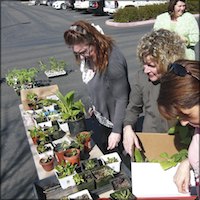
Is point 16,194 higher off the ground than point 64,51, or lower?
lower

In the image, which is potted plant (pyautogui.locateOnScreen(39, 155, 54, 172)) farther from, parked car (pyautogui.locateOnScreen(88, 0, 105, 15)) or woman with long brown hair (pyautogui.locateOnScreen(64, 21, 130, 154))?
parked car (pyautogui.locateOnScreen(88, 0, 105, 15))

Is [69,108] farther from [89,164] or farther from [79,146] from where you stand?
[89,164]

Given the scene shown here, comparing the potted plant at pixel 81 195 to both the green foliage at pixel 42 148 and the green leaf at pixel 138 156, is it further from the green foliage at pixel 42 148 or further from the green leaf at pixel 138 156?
the green foliage at pixel 42 148

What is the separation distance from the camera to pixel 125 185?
1.82 m

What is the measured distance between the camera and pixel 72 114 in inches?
101

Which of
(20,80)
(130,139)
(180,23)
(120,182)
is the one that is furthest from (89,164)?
(20,80)

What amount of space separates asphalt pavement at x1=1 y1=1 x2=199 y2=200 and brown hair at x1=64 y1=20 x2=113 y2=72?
150 cm

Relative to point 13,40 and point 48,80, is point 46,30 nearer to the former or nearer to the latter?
point 13,40

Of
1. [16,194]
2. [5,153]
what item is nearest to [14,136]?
[5,153]

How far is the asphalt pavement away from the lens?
124 inches

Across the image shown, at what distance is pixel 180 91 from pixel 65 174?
984 mm

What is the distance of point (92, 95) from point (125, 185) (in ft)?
2.60

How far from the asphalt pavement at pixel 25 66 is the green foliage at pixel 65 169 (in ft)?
3.42

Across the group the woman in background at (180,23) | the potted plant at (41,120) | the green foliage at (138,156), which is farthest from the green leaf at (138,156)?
the woman in background at (180,23)
